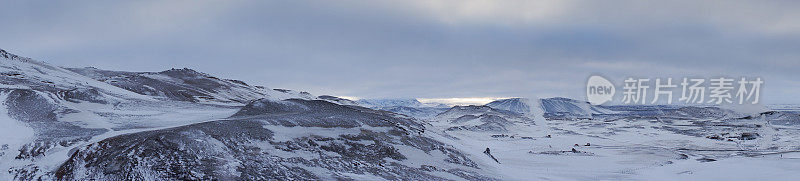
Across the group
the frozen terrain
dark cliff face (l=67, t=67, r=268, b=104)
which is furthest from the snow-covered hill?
the frozen terrain

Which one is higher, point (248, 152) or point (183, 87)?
point (183, 87)

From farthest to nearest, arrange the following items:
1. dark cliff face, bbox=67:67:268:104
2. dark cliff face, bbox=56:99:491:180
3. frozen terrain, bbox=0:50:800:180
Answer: dark cliff face, bbox=67:67:268:104, frozen terrain, bbox=0:50:800:180, dark cliff face, bbox=56:99:491:180

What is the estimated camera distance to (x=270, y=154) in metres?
17.2

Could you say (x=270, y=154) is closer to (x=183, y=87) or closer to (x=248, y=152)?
(x=248, y=152)

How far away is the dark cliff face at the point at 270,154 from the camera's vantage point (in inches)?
528

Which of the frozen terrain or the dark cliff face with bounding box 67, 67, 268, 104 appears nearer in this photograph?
the frozen terrain

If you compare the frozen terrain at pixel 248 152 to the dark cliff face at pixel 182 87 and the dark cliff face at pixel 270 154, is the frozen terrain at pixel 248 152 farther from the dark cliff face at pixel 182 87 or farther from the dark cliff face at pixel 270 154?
the dark cliff face at pixel 182 87

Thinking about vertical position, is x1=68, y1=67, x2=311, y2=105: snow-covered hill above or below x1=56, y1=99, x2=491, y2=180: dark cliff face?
above

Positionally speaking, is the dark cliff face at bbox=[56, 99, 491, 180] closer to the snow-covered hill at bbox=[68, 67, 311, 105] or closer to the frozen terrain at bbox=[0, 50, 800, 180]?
the frozen terrain at bbox=[0, 50, 800, 180]

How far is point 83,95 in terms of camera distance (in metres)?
36.3

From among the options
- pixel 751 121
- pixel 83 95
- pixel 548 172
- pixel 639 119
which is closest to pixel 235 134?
pixel 548 172

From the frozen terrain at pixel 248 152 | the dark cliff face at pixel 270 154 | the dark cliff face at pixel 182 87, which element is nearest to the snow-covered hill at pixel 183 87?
the dark cliff face at pixel 182 87

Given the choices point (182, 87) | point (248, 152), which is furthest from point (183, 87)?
point (248, 152)

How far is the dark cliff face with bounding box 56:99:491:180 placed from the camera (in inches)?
528
